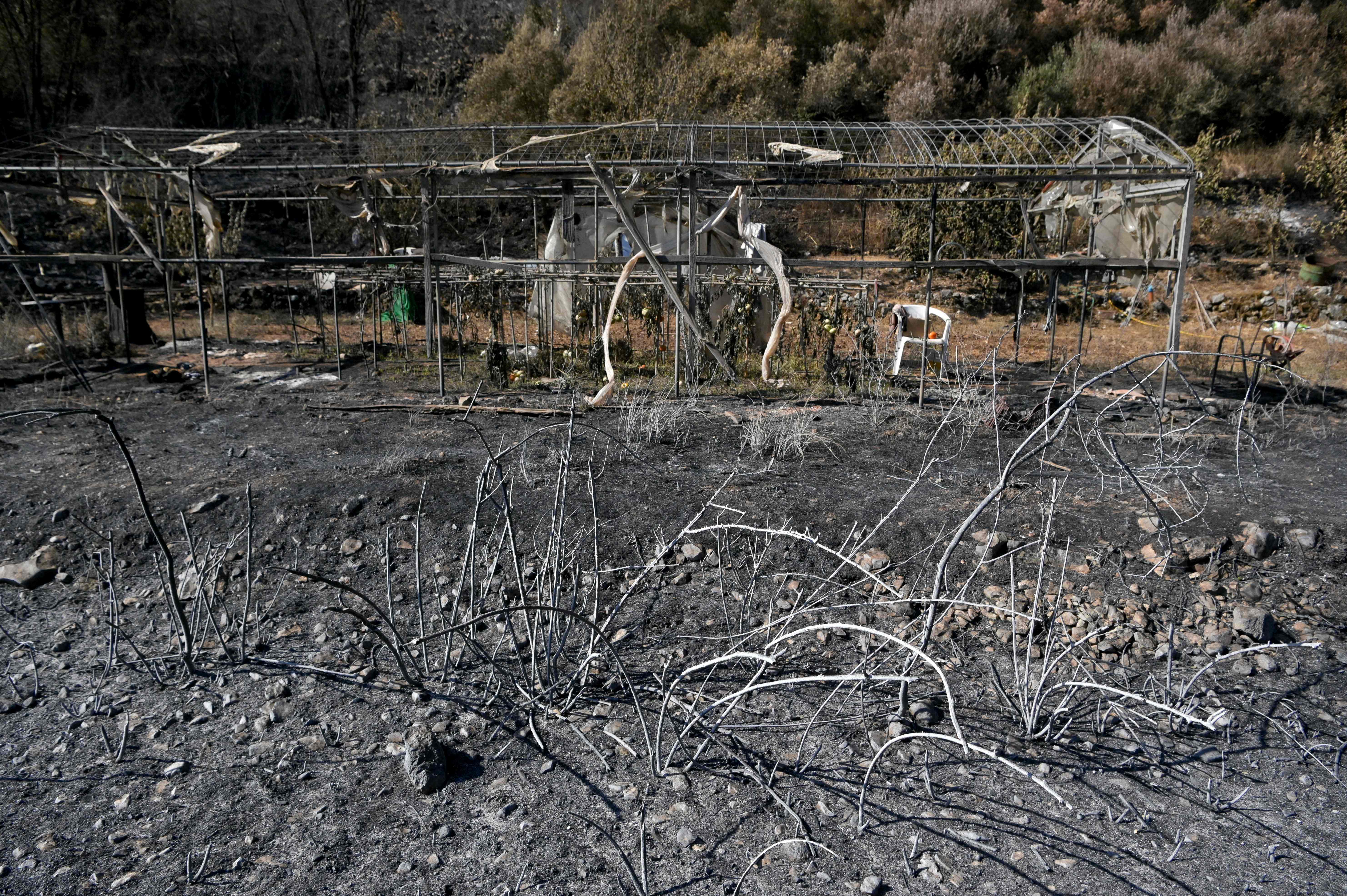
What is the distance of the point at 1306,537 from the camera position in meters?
5.01

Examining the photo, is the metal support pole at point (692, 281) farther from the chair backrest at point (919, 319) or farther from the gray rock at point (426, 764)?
the gray rock at point (426, 764)

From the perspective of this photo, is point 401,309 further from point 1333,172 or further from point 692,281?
point 1333,172

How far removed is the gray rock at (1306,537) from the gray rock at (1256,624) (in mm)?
876

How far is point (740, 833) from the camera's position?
2982 mm

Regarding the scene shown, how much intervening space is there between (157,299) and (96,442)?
9.09m

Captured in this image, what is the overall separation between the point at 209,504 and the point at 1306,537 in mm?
6196

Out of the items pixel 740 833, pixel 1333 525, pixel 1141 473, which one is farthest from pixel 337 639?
pixel 1333 525

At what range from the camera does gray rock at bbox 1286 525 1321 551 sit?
4.97 m

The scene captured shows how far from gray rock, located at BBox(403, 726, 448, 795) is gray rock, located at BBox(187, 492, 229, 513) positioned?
287 cm

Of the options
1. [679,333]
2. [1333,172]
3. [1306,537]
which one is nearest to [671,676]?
[1306,537]

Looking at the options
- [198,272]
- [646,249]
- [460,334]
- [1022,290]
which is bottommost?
[460,334]

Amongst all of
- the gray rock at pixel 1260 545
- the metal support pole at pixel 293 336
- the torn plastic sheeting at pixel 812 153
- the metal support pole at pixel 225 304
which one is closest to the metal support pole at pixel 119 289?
the metal support pole at pixel 225 304

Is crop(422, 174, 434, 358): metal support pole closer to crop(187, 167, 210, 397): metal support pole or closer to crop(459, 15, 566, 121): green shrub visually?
crop(187, 167, 210, 397): metal support pole

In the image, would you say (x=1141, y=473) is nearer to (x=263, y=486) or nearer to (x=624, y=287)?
(x=263, y=486)
